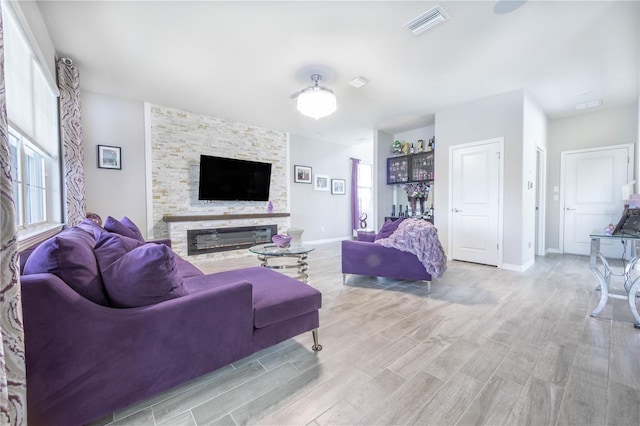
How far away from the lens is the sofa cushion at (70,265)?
3.62ft

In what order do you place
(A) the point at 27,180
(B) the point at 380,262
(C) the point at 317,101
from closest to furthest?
(A) the point at 27,180 < (C) the point at 317,101 < (B) the point at 380,262

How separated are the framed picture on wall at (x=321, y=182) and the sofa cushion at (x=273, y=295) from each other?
4.59 m

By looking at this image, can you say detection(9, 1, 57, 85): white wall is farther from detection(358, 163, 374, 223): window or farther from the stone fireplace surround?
detection(358, 163, 374, 223): window

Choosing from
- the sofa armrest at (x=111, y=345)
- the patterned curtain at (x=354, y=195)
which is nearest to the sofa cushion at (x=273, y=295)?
the sofa armrest at (x=111, y=345)

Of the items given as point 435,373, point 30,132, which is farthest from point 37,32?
point 435,373

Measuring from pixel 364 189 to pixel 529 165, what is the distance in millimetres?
4288

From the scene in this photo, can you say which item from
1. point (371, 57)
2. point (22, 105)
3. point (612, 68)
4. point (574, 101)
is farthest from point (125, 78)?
point (574, 101)

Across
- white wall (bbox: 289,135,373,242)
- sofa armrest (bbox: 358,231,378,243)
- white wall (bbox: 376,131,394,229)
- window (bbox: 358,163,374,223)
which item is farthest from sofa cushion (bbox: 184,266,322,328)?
window (bbox: 358,163,374,223)

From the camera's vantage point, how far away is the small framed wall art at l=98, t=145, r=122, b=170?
394 centimetres

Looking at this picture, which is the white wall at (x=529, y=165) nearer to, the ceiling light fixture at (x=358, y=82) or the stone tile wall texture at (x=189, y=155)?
the ceiling light fixture at (x=358, y=82)

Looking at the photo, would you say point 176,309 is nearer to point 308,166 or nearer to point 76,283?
point 76,283

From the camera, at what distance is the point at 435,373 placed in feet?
5.34

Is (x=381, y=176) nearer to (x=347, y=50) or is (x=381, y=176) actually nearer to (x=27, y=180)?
(x=347, y=50)

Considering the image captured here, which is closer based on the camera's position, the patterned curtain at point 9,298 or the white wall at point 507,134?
the patterned curtain at point 9,298
